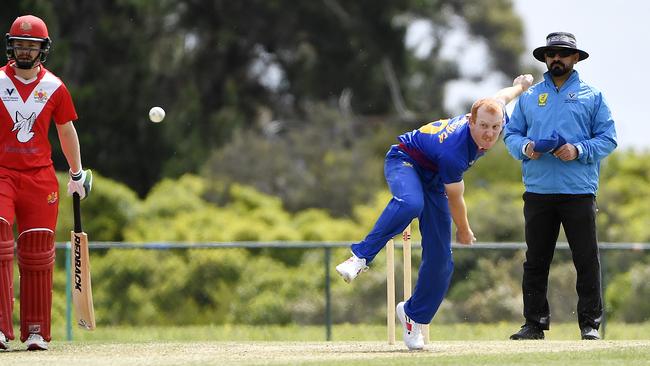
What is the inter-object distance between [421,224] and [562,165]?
149 cm

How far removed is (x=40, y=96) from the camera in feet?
27.0

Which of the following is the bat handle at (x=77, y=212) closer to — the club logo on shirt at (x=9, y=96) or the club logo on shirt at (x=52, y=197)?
the club logo on shirt at (x=52, y=197)

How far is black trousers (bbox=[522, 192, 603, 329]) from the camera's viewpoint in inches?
364

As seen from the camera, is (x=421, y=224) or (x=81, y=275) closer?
(x=421, y=224)

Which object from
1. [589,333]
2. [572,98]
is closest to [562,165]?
[572,98]

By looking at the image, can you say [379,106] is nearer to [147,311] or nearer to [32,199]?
[147,311]

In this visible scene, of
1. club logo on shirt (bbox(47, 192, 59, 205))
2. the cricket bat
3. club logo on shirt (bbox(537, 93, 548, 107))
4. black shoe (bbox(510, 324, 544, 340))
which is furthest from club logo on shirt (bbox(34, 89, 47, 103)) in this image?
Result: black shoe (bbox(510, 324, 544, 340))

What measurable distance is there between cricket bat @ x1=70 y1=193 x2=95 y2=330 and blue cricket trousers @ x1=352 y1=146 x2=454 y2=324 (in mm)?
1930

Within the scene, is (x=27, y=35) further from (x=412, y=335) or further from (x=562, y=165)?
(x=562, y=165)

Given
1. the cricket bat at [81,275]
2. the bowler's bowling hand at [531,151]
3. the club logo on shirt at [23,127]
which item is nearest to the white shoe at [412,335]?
the bowler's bowling hand at [531,151]

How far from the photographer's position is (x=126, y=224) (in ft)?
68.6

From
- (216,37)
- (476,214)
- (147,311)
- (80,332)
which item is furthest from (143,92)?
(80,332)

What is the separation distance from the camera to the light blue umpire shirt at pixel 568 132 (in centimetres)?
914

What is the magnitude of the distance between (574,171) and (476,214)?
10527mm
